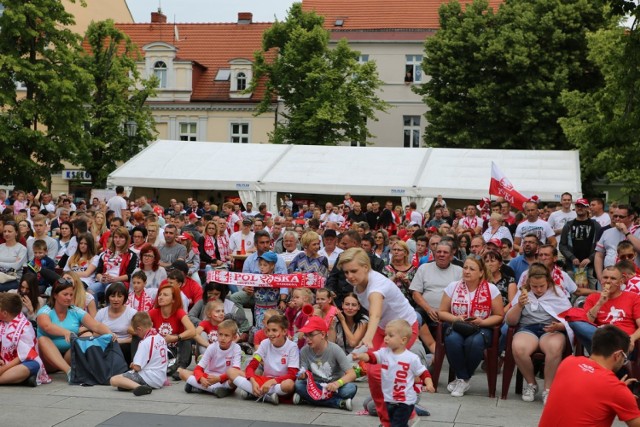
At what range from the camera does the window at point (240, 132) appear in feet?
179

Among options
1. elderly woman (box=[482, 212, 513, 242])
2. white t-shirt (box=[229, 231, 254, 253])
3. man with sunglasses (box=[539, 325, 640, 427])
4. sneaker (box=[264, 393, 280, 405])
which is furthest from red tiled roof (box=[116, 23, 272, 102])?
man with sunglasses (box=[539, 325, 640, 427])

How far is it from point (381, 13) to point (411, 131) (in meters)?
7.15

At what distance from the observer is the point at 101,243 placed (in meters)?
16.5

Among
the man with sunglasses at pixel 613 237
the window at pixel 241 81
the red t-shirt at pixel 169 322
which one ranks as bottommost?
the red t-shirt at pixel 169 322

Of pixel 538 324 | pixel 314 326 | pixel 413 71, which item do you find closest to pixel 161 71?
pixel 413 71

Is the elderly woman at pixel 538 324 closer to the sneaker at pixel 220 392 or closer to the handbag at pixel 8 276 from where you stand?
the sneaker at pixel 220 392

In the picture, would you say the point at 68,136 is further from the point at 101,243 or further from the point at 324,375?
the point at 324,375

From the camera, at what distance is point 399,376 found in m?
7.71

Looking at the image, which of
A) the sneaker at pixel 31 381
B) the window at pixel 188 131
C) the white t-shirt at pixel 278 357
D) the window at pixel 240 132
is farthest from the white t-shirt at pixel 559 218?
the window at pixel 188 131

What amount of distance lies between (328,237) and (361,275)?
Result: 19.9ft

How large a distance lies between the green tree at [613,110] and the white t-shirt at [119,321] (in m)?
9.96

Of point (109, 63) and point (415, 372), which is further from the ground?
point (109, 63)

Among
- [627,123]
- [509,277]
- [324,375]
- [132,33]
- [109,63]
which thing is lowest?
[324,375]

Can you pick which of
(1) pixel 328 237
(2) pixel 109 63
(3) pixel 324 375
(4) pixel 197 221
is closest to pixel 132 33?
(2) pixel 109 63
